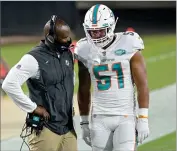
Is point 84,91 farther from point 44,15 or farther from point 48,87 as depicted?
point 44,15

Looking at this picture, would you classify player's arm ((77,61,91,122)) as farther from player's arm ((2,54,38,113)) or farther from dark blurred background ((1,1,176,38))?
dark blurred background ((1,1,176,38))

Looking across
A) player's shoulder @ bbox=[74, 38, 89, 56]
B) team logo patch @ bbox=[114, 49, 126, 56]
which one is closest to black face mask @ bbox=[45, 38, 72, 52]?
player's shoulder @ bbox=[74, 38, 89, 56]

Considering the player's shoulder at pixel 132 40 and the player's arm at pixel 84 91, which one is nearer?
the player's shoulder at pixel 132 40

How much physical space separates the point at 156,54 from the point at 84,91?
10266 millimetres

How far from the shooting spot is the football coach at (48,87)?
5.34m

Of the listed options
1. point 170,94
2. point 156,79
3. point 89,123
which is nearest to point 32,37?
point 156,79

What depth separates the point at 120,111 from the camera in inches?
218

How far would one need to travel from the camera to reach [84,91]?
5.75 metres

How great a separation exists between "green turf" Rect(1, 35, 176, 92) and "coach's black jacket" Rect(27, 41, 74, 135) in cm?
581

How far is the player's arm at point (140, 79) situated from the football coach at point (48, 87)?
0.56 metres

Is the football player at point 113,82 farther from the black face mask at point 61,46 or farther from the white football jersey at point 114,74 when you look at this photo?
the black face mask at point 61,46

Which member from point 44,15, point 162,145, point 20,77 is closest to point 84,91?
point 20,77

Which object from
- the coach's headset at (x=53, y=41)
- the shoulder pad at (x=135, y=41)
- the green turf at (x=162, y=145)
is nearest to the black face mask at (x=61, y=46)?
the coach's headset at (x=53, y=41)

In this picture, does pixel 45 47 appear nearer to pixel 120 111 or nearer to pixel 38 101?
pixel 38 101
